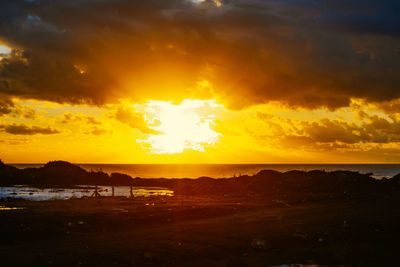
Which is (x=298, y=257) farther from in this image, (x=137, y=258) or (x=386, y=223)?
(x=386, y=223)

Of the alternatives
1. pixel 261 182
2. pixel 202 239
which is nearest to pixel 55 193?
pixel 261 182

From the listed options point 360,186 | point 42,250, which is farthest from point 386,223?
point 360,186

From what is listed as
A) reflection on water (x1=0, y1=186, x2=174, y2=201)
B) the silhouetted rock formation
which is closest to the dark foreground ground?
the silhouetted rock formation

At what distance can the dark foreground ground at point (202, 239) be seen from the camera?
20828 mm

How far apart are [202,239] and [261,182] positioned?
49.8m

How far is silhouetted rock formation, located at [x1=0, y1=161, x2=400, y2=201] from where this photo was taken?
2422 inches

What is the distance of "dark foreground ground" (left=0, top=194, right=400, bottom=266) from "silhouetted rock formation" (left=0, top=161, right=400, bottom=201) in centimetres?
2235

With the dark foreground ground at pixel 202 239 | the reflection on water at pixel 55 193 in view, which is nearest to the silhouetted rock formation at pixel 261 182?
the reflection on water at pixel 55 193

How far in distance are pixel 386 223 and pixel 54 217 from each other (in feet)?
94.2

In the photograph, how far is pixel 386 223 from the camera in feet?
102

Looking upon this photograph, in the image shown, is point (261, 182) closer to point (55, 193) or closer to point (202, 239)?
point (55, 193)

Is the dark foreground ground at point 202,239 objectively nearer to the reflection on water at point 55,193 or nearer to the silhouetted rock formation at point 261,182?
the silhouetted rock formation at point 261,182

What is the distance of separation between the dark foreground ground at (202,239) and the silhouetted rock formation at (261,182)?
73.3 ft

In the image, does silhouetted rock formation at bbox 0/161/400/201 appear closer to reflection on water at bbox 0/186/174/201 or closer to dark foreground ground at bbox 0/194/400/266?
reflection on water at bbox 0/186/174/201
